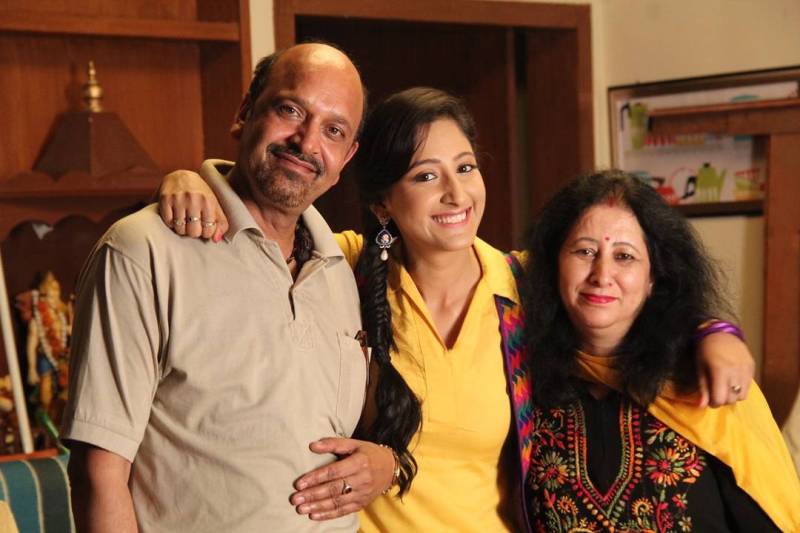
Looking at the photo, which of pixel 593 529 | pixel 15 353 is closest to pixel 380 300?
pixel 593 529

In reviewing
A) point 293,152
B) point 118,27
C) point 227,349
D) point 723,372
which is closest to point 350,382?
point 227,349

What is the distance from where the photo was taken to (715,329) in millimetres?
2156

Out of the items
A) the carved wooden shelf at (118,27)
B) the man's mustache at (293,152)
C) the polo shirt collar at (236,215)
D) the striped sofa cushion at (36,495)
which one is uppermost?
the carved wooden shelf at (118,27)

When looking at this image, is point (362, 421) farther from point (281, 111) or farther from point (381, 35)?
point (381, 35)

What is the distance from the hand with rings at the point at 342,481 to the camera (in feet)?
6.11

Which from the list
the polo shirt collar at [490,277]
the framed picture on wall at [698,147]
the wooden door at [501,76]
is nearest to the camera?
the polo shirt collar at [490,277]

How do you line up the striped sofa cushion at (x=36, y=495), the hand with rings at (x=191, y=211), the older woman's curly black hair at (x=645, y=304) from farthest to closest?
1. the striped sofa cushion at (x=36, y=495)
2. the older woman's curly black hair at (x=645, y=304)
3. the hand with rings at (x=191, y=211)

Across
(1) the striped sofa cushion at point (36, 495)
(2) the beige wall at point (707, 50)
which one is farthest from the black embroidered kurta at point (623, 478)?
(2) the beige wall at point (707, 50)

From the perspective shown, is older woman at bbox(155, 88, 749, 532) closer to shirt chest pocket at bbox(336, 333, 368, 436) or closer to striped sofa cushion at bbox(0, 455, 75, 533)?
shirt chest pocket at bbox(336, 333, 368, 436)

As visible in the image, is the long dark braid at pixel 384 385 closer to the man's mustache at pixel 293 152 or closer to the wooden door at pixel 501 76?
the man's mustache at pixel 293 152

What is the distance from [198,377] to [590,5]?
119 inches

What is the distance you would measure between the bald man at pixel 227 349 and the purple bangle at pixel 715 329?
0.68m

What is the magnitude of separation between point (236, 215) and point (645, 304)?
865mm

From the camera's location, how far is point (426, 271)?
2377 millimetres
